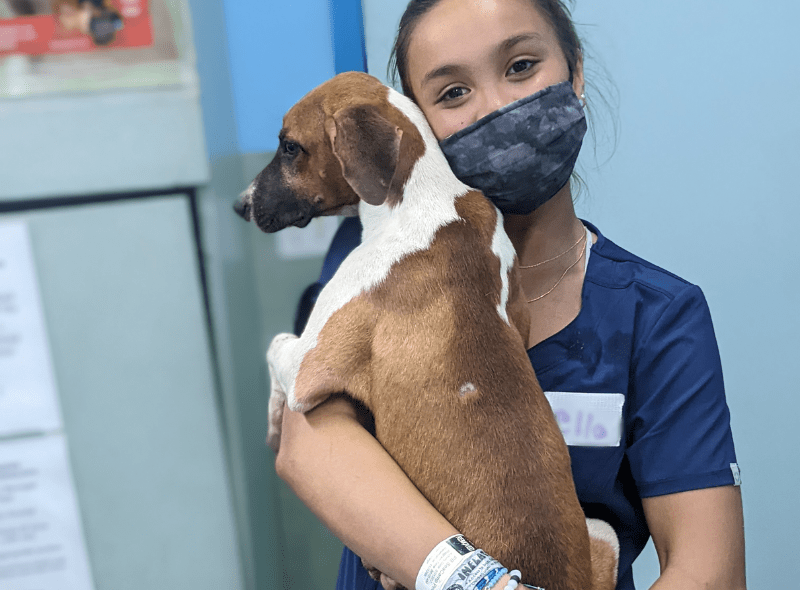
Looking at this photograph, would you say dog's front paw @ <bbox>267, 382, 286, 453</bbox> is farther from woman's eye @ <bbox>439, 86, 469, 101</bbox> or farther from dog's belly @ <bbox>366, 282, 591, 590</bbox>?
woman's eye @ <bbox>439, 86, 469, 101</bbox>

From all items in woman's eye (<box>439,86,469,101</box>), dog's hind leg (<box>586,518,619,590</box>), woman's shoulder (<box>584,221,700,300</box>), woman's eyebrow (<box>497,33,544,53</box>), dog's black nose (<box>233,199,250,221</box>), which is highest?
woman's eyebrow (<box>497,33,544,53</box>)

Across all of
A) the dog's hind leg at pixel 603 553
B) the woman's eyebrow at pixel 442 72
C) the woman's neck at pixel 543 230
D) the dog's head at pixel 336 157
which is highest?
the woman's eyebrow at pixel 442 72

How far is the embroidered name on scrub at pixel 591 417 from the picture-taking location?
0.85 metres

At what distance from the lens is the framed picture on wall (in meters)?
0.69

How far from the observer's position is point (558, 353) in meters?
0.89

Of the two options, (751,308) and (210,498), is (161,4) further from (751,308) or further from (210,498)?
(751,308)

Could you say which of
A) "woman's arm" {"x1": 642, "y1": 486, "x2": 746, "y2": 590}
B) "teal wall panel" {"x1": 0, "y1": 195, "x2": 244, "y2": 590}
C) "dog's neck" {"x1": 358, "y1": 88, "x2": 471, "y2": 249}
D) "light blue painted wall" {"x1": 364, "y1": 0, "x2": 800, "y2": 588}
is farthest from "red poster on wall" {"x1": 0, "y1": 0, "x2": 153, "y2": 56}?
"woman's arm" {"x1": 642, "y1": 486, "x2": 746, "y2": 590}

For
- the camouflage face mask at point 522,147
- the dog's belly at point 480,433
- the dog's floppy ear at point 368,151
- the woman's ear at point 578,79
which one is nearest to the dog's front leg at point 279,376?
the dog's belly at point 480,433

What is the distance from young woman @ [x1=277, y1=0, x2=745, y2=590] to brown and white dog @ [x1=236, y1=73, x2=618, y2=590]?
46mm

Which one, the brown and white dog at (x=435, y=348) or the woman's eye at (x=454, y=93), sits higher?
the woman's eye at (x=454, y=93)

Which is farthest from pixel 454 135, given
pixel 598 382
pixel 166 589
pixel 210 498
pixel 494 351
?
pixel 166 589

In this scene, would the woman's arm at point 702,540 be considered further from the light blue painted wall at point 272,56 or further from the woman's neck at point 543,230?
the light blue painted wall at point 272,56

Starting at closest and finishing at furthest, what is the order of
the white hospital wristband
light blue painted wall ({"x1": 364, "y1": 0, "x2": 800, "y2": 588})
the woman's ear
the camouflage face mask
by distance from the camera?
the white hospital wristband
the camouflage face mask
the woman's ear
light blue painted wall ({"x1": 364, "y1": 0, "x2": 800, "y2": 588})

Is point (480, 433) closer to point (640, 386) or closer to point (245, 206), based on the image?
point (640, 386)
